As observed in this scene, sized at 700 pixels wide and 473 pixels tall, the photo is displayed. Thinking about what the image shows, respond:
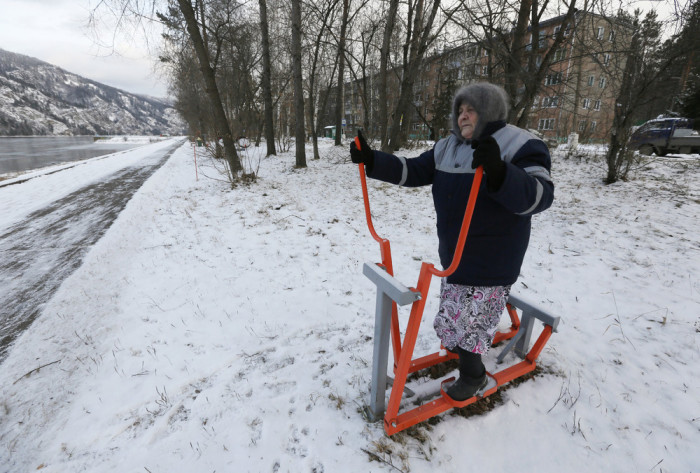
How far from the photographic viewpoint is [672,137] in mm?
12852

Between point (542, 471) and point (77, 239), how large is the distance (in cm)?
702

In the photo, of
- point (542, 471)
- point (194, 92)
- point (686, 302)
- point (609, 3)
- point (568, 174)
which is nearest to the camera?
point (542, 471)

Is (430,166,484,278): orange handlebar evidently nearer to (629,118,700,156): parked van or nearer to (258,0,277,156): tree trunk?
(258,0,277,156): tree trunk

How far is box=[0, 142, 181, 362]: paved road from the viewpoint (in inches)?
130

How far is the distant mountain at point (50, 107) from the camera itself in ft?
401

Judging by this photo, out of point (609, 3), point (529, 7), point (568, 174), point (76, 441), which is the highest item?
point (529, 7)

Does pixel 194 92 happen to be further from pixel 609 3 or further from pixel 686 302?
pixel 686 302

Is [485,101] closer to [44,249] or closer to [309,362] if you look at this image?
[309,362]

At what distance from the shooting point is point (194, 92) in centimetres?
2425

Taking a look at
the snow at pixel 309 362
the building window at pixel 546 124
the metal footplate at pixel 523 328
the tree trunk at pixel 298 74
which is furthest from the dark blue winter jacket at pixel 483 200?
the building window at pixel 546 124

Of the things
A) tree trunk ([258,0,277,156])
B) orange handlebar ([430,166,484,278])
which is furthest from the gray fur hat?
tree trunk ([258,0,277,156])

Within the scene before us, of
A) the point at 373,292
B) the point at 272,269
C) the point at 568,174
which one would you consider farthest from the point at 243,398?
the point at 568,174

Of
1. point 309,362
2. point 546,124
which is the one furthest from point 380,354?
point 546,124

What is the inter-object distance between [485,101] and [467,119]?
0.38 feet
